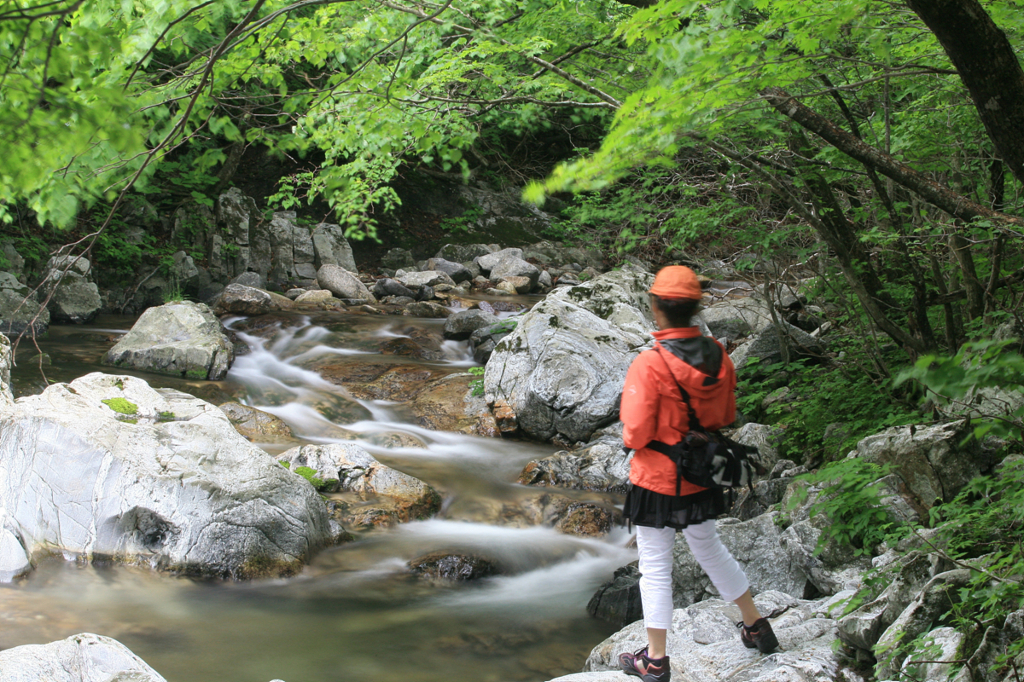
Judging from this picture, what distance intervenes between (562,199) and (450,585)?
1932cm

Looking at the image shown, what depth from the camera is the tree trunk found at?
2326 millimetres

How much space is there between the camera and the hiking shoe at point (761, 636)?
3135 millimetres

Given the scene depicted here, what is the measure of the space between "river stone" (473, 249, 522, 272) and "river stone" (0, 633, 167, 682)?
16.7 meters

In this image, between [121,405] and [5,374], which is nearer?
[121,405]

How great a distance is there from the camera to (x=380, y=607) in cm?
506

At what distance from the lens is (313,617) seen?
484cm

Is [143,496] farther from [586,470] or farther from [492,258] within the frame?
[492,258]

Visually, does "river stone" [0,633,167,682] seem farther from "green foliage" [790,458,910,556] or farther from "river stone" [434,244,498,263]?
"river stone" [434,244,498,263]

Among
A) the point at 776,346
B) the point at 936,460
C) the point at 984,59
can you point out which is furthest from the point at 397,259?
the point at 984,59

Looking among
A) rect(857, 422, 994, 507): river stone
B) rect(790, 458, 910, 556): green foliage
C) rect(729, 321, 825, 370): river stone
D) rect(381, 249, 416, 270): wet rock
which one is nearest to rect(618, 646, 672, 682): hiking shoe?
rect(790, 458, 910, 556): green foliage

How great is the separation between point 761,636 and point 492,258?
16.8 metres

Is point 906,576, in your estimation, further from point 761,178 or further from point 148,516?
point 148,516

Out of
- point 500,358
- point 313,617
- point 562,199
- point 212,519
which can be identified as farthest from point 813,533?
point 562,199

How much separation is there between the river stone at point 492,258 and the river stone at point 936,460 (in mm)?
15280
